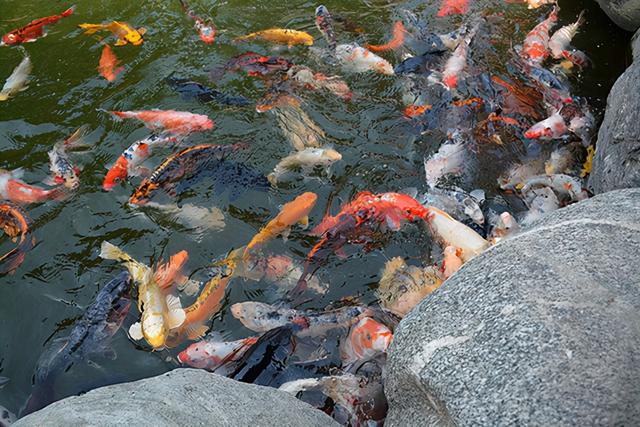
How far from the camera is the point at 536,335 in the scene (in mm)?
3152

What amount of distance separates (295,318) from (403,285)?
1.01 meters

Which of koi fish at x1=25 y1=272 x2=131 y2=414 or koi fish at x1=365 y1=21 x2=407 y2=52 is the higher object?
koi fish at x1=365 y1=21 x2=407 y2=52

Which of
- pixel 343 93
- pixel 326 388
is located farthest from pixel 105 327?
pixel 343 93

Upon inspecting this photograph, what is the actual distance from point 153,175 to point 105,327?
1723mm

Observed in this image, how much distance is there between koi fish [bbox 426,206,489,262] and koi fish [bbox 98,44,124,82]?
4.57 metres

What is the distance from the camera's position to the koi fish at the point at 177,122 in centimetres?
675

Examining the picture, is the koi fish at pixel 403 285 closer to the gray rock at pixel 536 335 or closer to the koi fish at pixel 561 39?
the gray rock at pixel 536 335

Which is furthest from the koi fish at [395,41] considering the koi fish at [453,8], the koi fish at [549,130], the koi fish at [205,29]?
the koi fish at [549,130]

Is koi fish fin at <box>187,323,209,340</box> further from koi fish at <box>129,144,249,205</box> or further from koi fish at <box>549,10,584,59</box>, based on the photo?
koi fish at <box>549,10,584,59</box>

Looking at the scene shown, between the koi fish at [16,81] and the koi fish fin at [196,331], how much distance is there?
4493 mm

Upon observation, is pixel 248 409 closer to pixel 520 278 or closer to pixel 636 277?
pixel 520 278

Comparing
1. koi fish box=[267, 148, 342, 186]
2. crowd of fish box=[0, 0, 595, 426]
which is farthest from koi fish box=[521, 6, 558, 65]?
koi fish box=[267, 148, 342, 186]

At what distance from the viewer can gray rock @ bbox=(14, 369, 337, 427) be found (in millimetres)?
3127

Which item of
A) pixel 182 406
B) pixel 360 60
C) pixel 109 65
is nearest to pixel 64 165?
pixel 109 65
